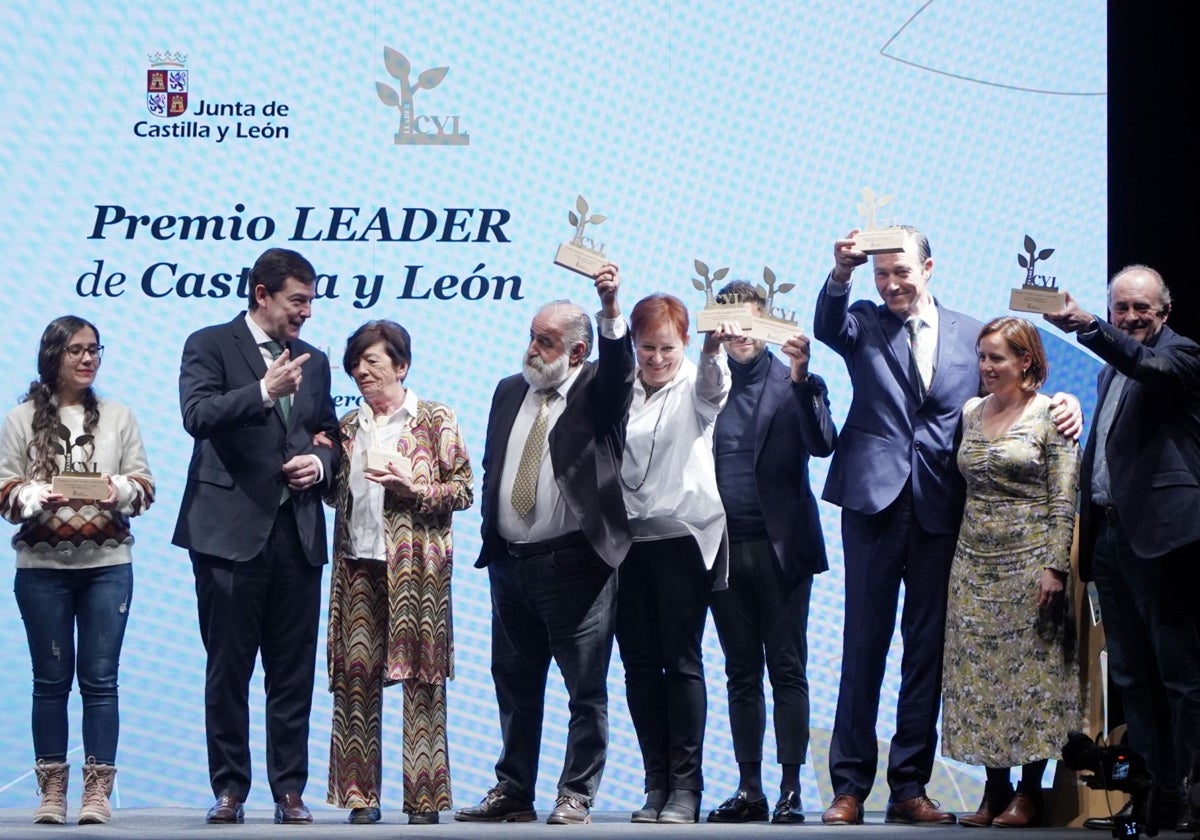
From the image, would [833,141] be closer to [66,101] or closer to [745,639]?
[745,639]

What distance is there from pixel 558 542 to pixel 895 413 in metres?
1.07

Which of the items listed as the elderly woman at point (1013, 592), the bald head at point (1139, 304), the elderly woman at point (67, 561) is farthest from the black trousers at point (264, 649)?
the bald head at point (1139, 304)

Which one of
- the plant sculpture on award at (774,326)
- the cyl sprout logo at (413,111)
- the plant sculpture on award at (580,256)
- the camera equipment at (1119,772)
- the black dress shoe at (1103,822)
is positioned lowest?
the black dress shoe at (1103,822)

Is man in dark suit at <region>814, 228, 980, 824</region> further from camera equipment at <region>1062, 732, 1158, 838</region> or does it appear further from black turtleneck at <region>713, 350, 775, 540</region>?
camera equipment at <region>1062, 732, 1158, 838</region>

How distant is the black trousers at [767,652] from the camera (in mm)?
4680

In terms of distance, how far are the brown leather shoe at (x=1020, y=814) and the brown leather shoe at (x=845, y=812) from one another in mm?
381

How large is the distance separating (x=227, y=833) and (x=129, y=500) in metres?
1.02

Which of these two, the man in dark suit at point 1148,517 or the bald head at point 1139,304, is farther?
the bald head at point 1139,304

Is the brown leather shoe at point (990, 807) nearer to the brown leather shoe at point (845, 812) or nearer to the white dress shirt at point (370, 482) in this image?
the brown leather shoe at point (845, 812)

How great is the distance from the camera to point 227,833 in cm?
412

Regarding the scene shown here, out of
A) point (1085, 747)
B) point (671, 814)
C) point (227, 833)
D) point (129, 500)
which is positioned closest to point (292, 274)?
point (129, 500)

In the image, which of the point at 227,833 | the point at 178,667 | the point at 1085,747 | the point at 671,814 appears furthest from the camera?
the point at 178,667

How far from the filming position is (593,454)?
4.53 meters

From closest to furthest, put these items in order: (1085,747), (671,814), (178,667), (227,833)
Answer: (1085,747) < (227,833) < (671,814) < (178,667)
